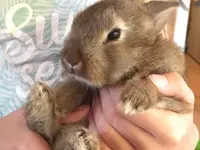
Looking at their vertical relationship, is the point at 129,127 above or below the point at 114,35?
below

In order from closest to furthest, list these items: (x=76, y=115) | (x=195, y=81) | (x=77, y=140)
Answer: (x=77, y=140), (x=76, y=115), (x=195, y=81)

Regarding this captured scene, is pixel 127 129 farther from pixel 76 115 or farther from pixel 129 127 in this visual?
pixel 76 115

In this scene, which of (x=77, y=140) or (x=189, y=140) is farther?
(x=189, y=140)

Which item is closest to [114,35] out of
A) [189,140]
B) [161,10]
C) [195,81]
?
[161,10]

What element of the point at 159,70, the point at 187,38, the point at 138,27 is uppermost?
the point at 138,27

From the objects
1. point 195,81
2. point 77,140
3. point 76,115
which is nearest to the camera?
point 77,140

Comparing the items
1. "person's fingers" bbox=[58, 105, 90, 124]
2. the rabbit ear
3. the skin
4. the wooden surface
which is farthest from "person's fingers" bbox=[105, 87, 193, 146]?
the wooden surface

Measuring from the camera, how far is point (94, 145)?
3.38 feet

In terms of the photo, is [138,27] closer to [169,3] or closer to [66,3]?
[169,3]

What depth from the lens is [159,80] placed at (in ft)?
3.45

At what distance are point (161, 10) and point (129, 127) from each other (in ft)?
1.14

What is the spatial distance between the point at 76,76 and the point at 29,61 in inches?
11.8

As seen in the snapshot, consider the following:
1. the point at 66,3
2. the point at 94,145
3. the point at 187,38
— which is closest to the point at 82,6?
the point at 66,3

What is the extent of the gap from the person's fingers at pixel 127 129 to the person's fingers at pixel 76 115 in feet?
0.20
